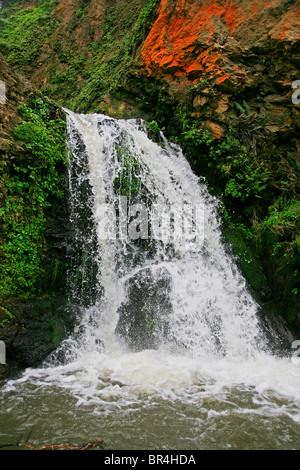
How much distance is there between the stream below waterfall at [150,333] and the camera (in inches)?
139

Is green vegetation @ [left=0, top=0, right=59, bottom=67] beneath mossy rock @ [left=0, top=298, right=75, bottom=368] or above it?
above

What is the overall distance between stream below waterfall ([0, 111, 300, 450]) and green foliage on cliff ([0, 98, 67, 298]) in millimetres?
670

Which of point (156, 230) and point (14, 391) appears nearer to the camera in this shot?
point (14, 391)

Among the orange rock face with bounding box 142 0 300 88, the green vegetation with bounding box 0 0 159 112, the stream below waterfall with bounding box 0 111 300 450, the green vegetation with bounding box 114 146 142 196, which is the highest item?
the green vegetation with bounding box 0 0 159 112

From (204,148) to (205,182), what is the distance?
1.03 metres

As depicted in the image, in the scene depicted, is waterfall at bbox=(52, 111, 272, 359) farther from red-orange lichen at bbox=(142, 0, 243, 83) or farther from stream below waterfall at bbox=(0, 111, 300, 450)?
red-orange lichen at bbox=(142, 0, 243, 83)

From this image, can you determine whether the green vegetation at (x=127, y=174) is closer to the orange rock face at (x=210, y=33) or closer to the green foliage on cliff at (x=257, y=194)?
the green foliage on cliff at (x=257, y=194)

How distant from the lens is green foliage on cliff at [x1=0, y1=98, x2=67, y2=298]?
552 centimetres

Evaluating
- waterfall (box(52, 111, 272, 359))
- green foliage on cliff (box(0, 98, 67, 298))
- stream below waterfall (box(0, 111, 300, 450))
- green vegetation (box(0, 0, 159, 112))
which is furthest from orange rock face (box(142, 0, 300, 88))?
green foliage on cliff (box(0, 98, 67, 298))

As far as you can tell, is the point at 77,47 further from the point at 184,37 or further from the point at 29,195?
the point at 29,195

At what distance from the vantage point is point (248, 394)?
4.33 metres

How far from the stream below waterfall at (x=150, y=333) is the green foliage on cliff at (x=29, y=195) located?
0.67 meters
